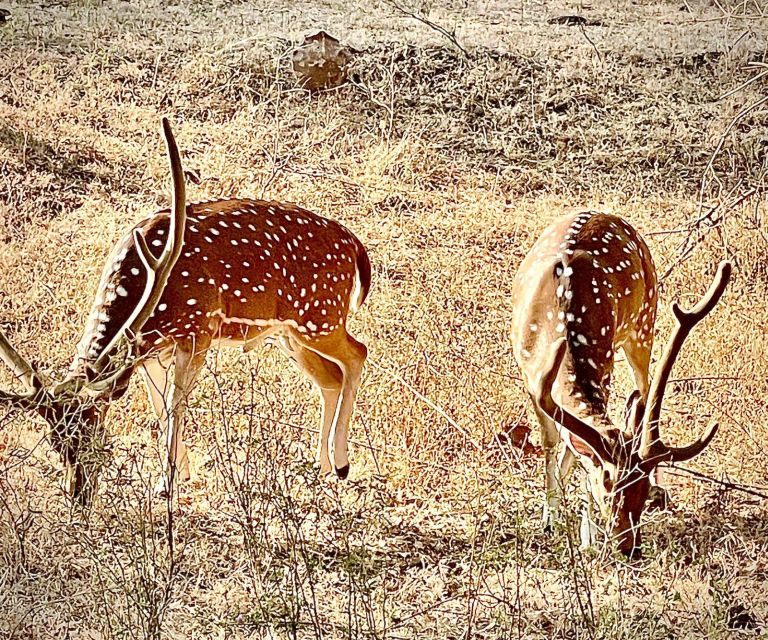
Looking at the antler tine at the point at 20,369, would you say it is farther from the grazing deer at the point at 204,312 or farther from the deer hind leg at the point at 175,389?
the deer hind leg at the point at 175,389

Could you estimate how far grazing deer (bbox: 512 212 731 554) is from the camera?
11.5 feet

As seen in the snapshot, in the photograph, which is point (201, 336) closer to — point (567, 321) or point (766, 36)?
point (567, 321)

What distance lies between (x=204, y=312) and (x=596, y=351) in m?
1.33

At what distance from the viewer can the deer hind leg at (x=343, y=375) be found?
460cm

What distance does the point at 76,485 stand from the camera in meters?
3.51

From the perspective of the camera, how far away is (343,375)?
4.70 meters

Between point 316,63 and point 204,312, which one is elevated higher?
point 316,63

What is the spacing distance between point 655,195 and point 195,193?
9.41 feet

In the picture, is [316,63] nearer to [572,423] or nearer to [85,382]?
[85,382]

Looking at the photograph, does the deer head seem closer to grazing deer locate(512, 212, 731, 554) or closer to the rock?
grazing deer locate(512, 212, 731, 554)

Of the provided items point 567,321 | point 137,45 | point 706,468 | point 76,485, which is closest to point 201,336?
point 76,485

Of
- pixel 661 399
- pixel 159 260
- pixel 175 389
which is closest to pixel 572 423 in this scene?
pixel 661 399

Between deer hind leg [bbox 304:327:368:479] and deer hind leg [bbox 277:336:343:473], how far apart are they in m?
0.03

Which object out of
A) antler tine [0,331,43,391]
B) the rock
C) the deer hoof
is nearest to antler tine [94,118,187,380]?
antler tine [0,331,43,391]
